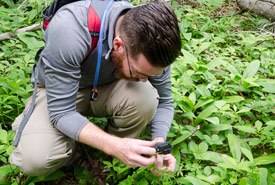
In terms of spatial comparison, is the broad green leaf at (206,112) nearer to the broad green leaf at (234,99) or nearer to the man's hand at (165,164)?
the broad green leaf at (234,99)

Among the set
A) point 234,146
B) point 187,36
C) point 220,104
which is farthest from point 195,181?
point 187,36

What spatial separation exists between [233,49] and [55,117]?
274cm

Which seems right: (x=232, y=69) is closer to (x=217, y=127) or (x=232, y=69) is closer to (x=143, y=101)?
(x=217, y=127)

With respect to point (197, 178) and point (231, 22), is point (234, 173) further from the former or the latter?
point (231, 22)

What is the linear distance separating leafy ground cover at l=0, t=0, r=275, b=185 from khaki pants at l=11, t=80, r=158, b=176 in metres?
0.24

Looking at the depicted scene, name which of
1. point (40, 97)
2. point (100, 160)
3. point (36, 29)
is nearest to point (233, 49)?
point (100, 160)

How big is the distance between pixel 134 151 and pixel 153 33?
0.75m

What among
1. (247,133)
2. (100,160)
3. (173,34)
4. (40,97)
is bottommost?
(100,160)

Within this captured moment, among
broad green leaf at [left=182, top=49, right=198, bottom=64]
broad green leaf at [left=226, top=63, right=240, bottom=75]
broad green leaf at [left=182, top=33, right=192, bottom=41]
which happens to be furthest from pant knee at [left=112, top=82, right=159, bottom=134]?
broad green leaf at [left=182, top=33, right=192, bottom=41]

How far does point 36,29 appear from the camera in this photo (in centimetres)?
418

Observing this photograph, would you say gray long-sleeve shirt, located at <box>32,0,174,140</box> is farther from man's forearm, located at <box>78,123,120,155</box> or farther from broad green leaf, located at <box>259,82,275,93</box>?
broad green leaf, located at <box>259,82,275,93</box>

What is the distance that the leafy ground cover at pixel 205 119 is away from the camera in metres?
2.12

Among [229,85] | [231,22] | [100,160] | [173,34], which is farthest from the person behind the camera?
[231,22]

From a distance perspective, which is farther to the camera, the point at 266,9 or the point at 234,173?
the point at 266,9
